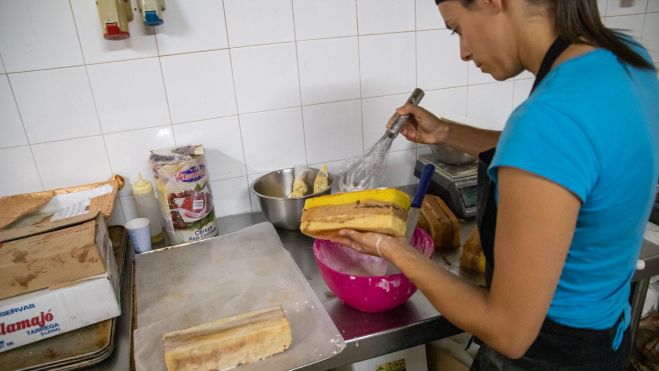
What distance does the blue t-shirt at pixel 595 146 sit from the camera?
507 mm

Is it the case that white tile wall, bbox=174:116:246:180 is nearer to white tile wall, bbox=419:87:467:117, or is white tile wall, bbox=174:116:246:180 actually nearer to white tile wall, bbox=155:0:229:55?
white tile wall, bbox=155:0:229:55

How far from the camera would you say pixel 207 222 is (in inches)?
47.8

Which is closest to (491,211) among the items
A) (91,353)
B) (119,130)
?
(91,353)

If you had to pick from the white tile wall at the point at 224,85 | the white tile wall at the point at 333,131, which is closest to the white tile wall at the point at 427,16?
the white tile wall at the point at 224,85

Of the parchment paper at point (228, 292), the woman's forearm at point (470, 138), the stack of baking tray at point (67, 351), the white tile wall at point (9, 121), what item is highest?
the white tile wall at point (9, 121)

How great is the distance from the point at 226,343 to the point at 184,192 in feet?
1.61

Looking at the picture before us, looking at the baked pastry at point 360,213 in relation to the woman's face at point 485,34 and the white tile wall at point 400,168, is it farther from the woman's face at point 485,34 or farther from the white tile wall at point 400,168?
the white tile wall at point 400,168

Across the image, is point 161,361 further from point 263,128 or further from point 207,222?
point 263,128

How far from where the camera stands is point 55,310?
2.68 ft

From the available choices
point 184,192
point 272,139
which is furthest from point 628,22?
point 184,192

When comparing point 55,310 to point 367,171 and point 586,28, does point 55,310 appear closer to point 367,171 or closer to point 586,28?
point 367,171

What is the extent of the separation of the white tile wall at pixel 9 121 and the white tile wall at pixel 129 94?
20 centimetres

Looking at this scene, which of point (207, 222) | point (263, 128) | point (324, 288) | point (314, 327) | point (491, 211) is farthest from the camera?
point (263, 128)

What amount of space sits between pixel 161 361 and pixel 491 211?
2.13 feet
